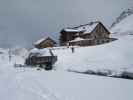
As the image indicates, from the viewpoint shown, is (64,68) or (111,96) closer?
(111,96)

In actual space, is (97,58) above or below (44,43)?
below

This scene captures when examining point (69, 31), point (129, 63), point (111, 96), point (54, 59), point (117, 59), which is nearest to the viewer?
point (111, 96)

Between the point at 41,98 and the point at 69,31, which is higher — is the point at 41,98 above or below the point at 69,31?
below

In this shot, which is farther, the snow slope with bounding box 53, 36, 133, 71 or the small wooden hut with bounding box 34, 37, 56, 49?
the small wooden hut with bounding box 34, 37, 56, 49

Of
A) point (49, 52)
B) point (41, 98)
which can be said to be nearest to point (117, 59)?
point (49, 52)

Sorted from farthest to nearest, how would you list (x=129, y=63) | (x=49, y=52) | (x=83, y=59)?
(x=49, y=52), (x=83, y=59), (x=129, y=63)

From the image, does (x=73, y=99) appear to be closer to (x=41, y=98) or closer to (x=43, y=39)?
(x=41, y=98)

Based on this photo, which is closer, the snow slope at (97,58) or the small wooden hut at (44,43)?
the snow slope at (97,58)

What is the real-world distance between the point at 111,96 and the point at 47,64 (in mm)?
30019

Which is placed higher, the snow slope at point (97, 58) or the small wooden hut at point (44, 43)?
the small wooden hut at point (44, 43)

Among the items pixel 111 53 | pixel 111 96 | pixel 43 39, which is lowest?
pixel 111 96

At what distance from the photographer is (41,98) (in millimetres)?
8906

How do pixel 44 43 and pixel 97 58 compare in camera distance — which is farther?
pixel 44 43

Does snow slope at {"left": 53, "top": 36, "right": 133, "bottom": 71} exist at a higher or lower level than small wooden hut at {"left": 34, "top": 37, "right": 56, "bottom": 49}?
lower
